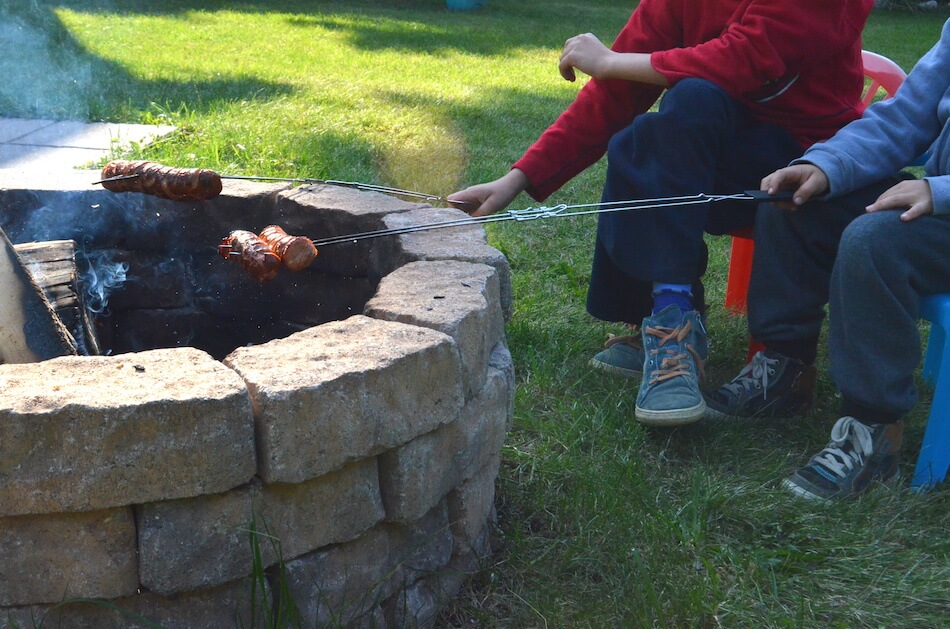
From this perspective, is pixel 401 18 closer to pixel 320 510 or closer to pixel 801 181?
pixel 801 181

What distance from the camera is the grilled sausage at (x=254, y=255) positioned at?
81.4 inches

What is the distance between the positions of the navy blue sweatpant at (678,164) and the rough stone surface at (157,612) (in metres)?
1.40

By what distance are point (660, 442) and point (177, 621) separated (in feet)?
4.68

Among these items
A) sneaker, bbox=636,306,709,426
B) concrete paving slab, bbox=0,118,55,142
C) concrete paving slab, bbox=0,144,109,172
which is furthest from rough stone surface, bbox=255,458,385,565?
concrete paving slab, bbox=0,118,55,142

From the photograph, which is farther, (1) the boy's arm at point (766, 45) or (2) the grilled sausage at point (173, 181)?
(1) the boy's arm at point (766, 45)

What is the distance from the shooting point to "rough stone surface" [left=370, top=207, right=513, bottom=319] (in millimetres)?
2230

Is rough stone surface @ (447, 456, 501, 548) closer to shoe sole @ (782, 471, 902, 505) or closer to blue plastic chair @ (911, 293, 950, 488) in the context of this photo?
shoe sole @ (782, 471, 902, 505)

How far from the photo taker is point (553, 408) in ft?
9.11

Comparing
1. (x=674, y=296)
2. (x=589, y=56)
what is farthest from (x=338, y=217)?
(x=674, y=296)

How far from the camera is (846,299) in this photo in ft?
7.48

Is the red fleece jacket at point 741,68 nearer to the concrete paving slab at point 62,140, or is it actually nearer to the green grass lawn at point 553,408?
the green grass lawn at point 553,408

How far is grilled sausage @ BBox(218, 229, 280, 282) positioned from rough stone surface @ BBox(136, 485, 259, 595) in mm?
607

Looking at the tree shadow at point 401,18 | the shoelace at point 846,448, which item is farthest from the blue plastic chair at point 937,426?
the tree shadow at point 401,18

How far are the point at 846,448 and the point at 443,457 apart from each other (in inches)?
45.0
